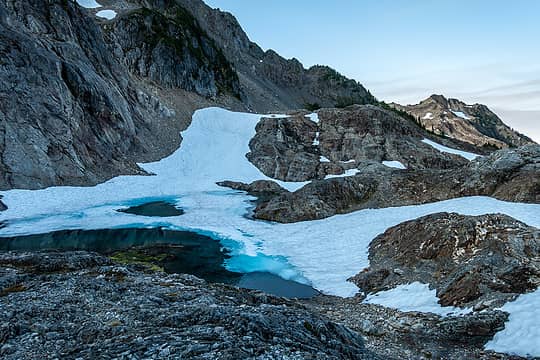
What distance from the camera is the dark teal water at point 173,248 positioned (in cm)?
2163

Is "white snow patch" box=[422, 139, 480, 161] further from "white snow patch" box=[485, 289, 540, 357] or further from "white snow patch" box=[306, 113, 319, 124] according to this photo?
"white snow patch" box=[485, 289, 540, 357]

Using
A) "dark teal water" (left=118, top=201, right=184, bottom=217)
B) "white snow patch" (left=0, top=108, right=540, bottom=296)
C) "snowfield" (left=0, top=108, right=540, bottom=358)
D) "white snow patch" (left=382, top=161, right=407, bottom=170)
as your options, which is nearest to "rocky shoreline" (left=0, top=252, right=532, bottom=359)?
"snowfield" (left=0, top=108, right=540, bottom=358)

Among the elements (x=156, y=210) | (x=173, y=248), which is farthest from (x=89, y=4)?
(x=173, y=248)

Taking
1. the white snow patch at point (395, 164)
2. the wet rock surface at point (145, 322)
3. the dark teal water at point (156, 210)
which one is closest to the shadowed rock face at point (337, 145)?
the white snow patch at point (395, 164)

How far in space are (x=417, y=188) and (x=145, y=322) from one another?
33157 mm

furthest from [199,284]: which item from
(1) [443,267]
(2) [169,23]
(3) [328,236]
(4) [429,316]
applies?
(2) [169,23]

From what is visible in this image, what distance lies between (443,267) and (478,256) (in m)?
1.74

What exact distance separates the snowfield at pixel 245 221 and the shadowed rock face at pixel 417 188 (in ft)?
7.73

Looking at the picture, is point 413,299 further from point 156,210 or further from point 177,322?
point 156,210

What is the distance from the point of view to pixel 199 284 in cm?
1494

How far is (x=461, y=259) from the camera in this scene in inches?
716

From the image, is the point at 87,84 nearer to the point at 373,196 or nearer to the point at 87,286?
the point at 373,196

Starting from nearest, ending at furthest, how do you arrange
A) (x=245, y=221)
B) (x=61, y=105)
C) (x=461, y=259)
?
1. (x=461, y=259)
2. (x=245, y=221)
3. (x=61, y=105)

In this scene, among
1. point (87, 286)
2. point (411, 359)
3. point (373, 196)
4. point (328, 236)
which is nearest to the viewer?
point (411, 359)
